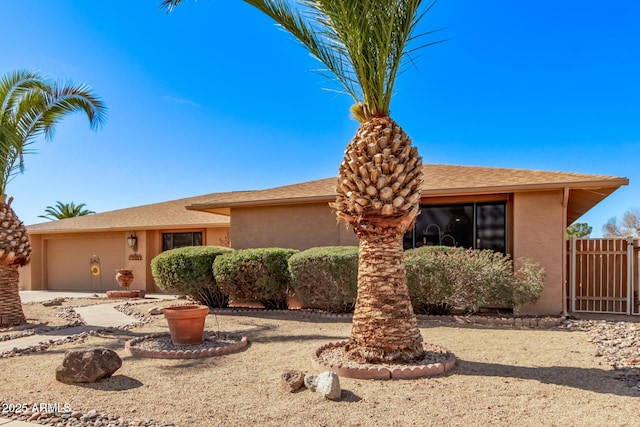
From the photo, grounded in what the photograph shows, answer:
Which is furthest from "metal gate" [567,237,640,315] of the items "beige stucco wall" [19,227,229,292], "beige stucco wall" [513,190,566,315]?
"beige stucco wall" [19,227,229,292]

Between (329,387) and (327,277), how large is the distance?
5.85m

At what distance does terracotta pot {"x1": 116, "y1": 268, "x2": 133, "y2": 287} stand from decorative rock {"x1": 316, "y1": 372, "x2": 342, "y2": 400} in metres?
15.3

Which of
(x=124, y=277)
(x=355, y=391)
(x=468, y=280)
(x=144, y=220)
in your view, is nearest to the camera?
(x=355, y=391)

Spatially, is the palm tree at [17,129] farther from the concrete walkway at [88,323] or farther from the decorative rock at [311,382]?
the decorative rock at [311,382]

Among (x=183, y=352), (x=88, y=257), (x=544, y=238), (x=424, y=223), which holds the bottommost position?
(x=183, y=352)

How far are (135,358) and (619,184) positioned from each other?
10283 mm

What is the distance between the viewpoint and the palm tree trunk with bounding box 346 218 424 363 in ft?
19.0

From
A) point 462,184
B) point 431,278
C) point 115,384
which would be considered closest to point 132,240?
point 431,278

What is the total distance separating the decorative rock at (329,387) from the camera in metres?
4.64

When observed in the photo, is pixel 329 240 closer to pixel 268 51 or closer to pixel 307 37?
pixel 268 51

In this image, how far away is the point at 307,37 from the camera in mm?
6562

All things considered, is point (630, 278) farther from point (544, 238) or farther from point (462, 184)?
point (462, 184)

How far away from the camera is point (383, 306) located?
19.2 feet

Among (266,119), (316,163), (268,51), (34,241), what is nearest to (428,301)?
(268,51)
